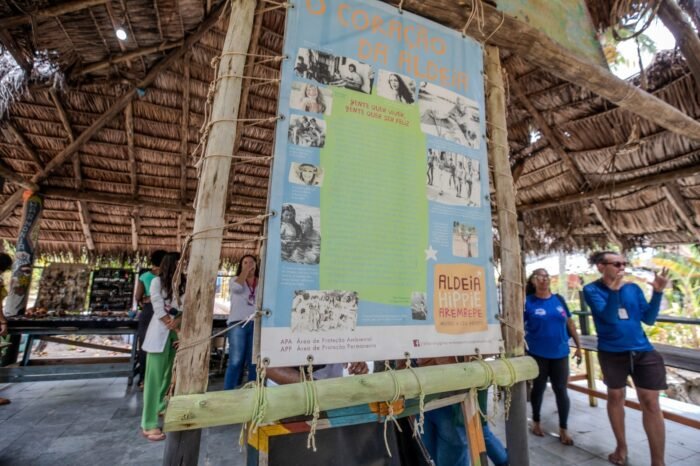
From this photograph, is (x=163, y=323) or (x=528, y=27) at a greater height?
(x=528, y=27)

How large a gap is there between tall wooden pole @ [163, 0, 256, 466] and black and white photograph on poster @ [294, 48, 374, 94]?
0.75 ft

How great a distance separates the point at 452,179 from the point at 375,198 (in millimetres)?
419

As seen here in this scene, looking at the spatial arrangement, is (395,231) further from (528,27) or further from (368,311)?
(528,27)

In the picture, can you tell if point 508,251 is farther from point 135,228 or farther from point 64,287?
point 135,228

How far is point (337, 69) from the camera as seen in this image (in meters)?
1.28

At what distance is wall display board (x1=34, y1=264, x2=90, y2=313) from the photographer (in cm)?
589

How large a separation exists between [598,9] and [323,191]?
12.2 feet

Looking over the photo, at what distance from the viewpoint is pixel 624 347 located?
2449mm

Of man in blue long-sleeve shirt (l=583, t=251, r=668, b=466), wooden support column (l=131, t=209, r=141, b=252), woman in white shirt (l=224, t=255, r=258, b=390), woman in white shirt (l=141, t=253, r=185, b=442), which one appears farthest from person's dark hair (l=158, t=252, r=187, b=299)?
wooden support column (l=131, t=209, r=141, b=252)

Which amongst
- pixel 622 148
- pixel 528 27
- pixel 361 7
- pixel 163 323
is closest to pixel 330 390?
pixel 361 7

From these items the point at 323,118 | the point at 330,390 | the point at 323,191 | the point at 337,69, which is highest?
the point at 337,69

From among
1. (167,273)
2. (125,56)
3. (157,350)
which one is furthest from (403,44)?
(125,56)

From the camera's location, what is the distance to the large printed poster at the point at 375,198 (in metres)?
1.10

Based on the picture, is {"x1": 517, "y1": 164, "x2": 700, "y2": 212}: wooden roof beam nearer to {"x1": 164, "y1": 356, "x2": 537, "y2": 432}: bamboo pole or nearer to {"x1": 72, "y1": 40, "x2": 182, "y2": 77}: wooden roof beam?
{"x1": 164, "y1": 356, "x2": 537, "y2": 432}: bamboo pole
